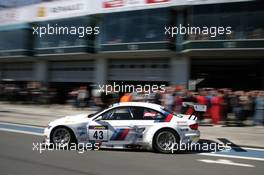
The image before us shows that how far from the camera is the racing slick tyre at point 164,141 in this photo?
11.2m

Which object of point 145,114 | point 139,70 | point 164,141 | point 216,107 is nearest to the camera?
point 164,141

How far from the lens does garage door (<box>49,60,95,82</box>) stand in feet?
100

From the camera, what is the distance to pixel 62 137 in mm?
11750

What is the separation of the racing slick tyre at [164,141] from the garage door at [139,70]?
1480 cm

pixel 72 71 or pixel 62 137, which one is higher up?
pixel 72 71

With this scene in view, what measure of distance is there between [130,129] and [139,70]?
16.3 m

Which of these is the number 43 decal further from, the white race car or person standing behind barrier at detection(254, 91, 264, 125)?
person standing behind barrier at detection(254, 91, 264, 125)

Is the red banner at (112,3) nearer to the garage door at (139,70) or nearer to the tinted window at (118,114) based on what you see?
the garage door at (139,70)

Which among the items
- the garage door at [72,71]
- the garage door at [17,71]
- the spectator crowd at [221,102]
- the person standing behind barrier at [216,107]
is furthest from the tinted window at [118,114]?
the garage door at [17,71]

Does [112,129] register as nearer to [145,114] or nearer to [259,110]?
[145,114]

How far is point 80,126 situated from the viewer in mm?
11523

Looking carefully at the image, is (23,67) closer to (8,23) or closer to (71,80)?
(8,23)

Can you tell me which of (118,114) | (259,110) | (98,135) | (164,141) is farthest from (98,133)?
(259,110)

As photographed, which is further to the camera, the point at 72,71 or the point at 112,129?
the point at 72,71
